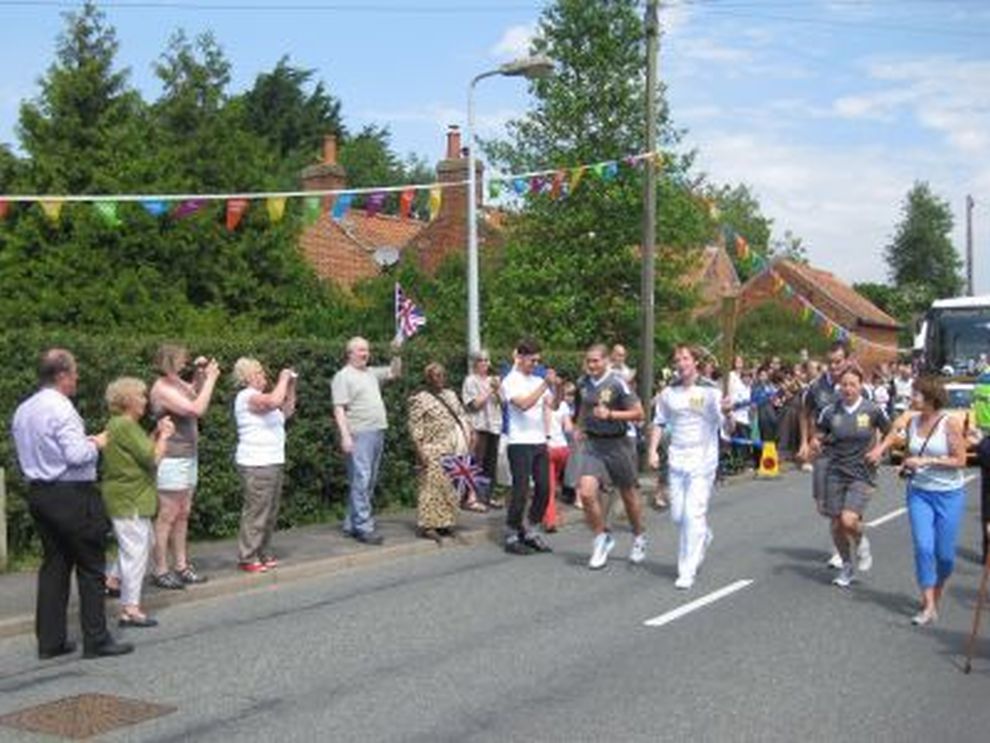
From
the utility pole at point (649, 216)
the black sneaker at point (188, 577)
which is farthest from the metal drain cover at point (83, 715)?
the utility pole at point (649, 216)

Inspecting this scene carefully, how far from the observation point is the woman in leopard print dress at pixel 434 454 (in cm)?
1288

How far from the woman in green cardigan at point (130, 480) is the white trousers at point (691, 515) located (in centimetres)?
422

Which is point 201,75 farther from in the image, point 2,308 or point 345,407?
point 345,407

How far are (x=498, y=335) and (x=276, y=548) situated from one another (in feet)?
46.1

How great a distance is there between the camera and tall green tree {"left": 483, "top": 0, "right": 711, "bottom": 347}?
79.3 feet

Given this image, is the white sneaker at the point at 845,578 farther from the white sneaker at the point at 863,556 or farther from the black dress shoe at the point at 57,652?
the black dress shoe at the point at 57,652

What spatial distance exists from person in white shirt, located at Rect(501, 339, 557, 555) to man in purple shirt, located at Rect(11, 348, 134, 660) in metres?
4.86

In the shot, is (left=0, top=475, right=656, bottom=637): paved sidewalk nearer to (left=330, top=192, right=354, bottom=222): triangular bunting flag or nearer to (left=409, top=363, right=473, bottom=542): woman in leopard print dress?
(left=409, top=363, right=473, bottom=542): woman in leopard print dress

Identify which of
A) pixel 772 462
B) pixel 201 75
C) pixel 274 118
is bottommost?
pixel 772 462

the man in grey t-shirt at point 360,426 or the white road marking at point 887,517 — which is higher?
the man in grey t-shirt at point 360,426

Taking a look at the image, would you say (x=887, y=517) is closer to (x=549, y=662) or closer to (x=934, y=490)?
(x=934, y=490)

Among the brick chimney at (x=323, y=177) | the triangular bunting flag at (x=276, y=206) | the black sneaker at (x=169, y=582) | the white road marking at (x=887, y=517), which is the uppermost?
the brick chimney at (x=323, y=177)

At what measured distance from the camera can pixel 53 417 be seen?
7.74 metres

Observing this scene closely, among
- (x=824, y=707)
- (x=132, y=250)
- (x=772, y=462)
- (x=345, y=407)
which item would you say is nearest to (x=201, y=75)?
(x=132, y=250)
